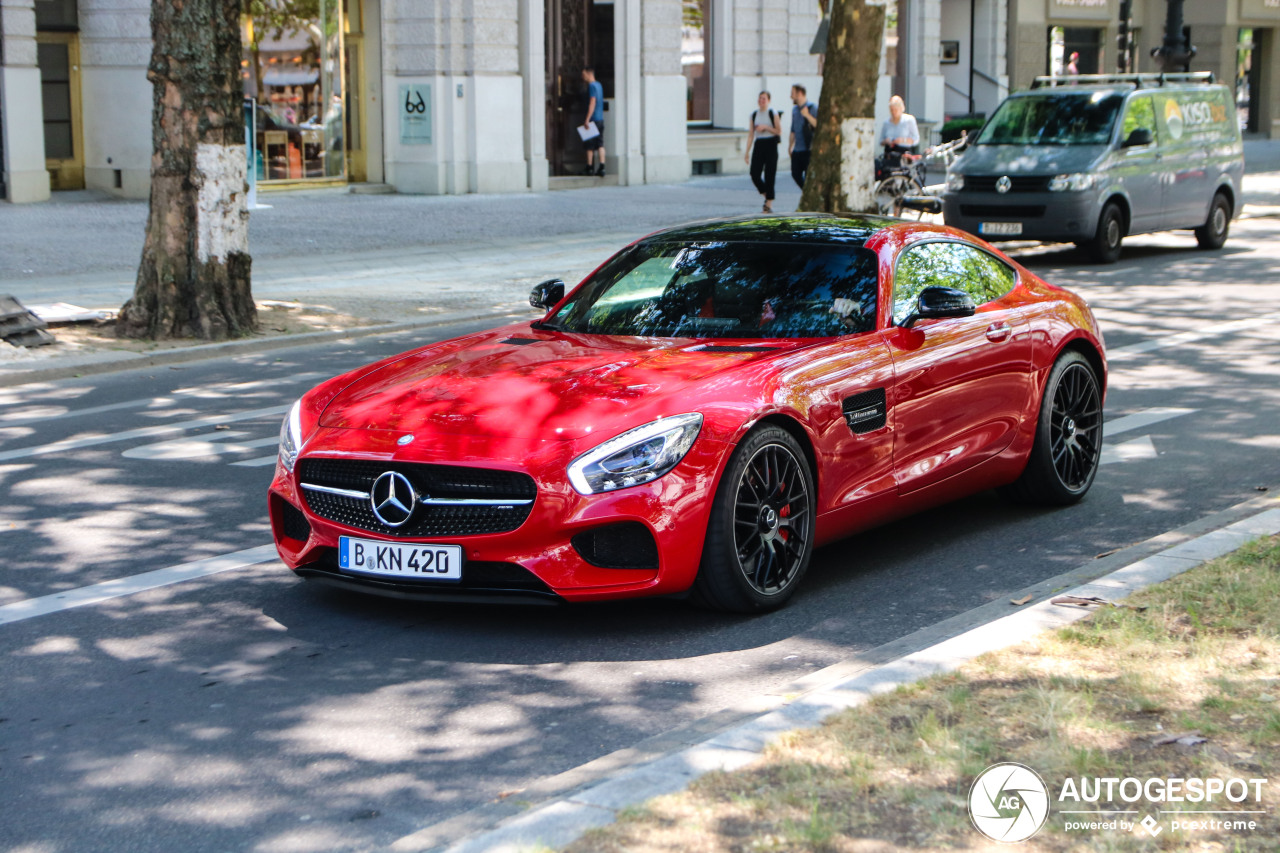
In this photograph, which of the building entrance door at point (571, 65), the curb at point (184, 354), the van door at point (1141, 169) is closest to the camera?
the curb at point (184, 354)

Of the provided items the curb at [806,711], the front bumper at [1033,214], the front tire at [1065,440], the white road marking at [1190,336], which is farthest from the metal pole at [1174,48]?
the curb at [806,711]

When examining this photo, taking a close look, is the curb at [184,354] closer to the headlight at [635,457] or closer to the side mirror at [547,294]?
the side mirror at [547,294]

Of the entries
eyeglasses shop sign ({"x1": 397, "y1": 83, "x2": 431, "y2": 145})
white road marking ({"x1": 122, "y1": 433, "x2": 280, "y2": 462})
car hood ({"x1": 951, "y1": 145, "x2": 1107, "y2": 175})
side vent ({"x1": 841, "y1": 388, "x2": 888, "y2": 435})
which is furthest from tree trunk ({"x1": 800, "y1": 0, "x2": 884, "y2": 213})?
side vent ({"x1": 841, "y1": 388, "x2": 888, "y2": 435})

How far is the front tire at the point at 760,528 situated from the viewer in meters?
5.67

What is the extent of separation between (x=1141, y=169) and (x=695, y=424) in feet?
50.6

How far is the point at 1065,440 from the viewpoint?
7676 mm

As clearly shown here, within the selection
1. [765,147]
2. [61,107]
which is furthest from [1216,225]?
[61,107]

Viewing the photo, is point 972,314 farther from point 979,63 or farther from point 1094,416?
point 979,63

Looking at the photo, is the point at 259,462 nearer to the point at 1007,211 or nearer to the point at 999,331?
the point at 999,331

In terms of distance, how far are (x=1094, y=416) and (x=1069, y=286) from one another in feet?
32.4

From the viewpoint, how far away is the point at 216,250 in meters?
13.7

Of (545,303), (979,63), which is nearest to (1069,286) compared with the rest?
(545,303)

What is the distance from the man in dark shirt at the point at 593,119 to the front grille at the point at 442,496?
986 inches

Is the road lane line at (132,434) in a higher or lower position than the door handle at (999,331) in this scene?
lower
